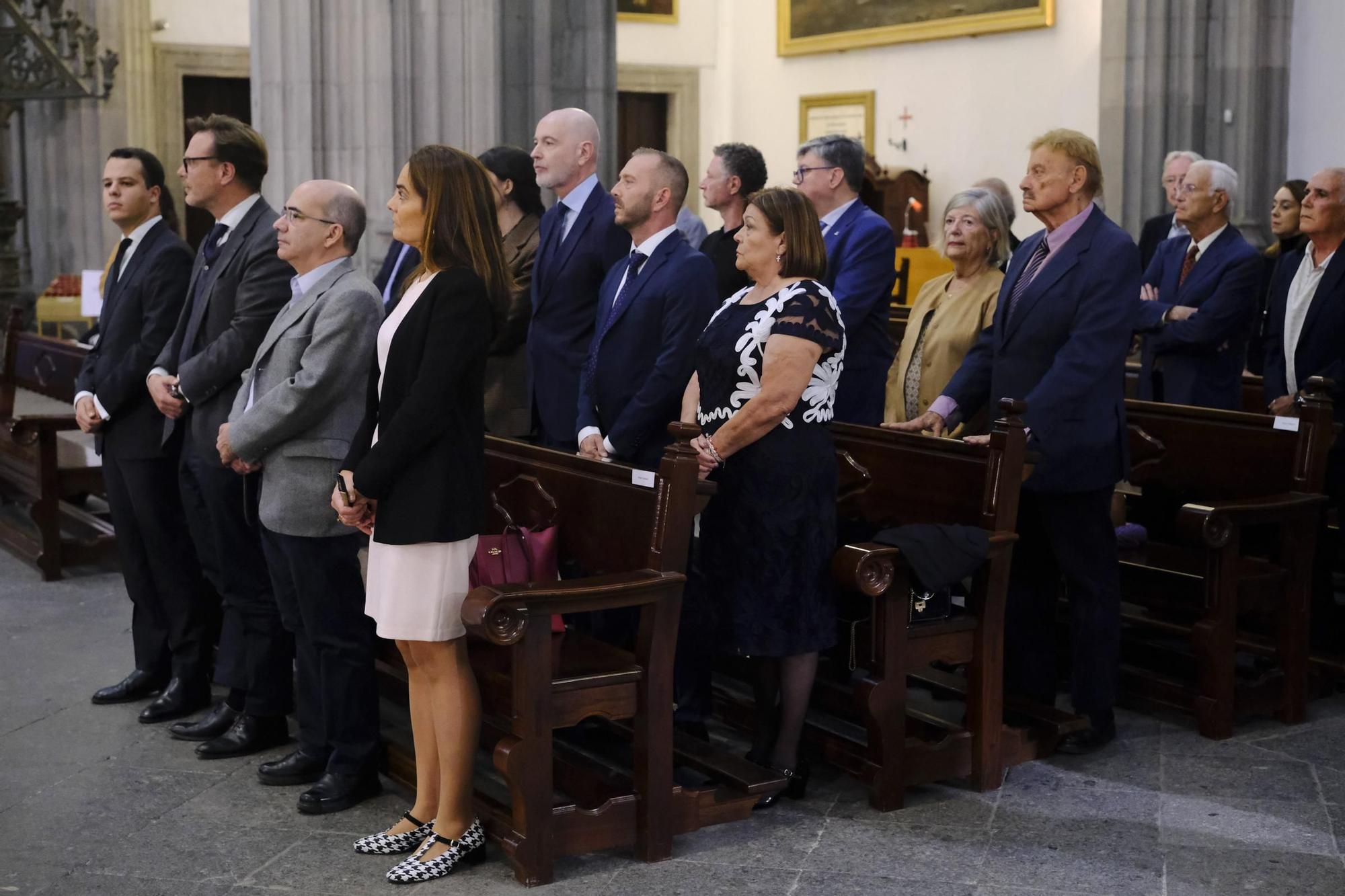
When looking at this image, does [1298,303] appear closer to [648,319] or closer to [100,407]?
[648,319]

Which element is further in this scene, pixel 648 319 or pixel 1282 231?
pixel 1282 231

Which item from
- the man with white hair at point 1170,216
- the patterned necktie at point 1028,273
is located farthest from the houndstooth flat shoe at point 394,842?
the man with white hair at point 1170,216

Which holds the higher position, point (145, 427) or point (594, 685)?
point (145, 427)

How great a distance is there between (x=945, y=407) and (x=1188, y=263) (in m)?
1.87

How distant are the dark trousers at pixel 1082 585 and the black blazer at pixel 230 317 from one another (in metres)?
2.13

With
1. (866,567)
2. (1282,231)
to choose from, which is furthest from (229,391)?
(1282,231)

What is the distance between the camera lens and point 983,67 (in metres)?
13.5

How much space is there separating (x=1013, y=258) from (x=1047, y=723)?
132 centimetres

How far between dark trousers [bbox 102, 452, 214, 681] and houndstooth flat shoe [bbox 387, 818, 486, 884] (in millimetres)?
1480

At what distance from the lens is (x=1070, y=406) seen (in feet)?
13.6

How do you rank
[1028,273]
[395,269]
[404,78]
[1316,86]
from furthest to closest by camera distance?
[1316,86], [404,78], [395,269], [1028,273]

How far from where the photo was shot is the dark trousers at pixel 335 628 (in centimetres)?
382

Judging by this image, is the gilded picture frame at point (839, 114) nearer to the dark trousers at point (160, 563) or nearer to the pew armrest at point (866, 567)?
the dark trousers at point (160, 563)

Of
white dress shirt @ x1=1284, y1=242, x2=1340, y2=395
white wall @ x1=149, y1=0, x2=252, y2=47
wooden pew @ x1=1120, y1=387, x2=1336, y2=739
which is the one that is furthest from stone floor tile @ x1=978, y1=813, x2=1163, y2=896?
white wall @ x1=149, y1=0, x2=252, y2=47
